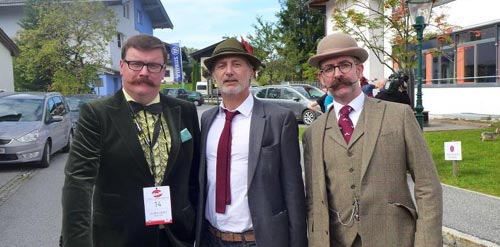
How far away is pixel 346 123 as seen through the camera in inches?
102

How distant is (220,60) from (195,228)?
3.32 ft

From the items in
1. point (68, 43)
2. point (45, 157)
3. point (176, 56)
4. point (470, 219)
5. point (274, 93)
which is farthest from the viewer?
point (176, 56)

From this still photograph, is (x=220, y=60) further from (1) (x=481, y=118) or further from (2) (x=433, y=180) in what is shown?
(1) (x=481, y=118)

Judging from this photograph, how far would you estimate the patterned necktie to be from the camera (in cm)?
254

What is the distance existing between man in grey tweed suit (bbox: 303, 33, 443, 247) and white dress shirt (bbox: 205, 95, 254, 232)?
1.25 feet

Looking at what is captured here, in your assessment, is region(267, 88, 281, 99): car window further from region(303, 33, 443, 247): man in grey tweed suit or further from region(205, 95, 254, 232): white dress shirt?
region(303, 33, 443, 247): man in grey tweed suit

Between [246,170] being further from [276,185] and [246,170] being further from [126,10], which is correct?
[126,10]

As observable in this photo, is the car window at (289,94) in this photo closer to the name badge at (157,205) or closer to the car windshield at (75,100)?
the car windshield at (75,100)

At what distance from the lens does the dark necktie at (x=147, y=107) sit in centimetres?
266

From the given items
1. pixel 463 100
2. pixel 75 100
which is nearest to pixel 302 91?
pixel 463 100

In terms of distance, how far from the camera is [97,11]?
89.1 ft

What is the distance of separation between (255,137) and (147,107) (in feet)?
2.12

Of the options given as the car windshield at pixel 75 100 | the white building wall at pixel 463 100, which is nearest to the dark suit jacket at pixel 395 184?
the car windshield at pixel 75 100

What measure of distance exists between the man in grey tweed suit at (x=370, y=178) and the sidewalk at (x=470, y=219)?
2.85m
